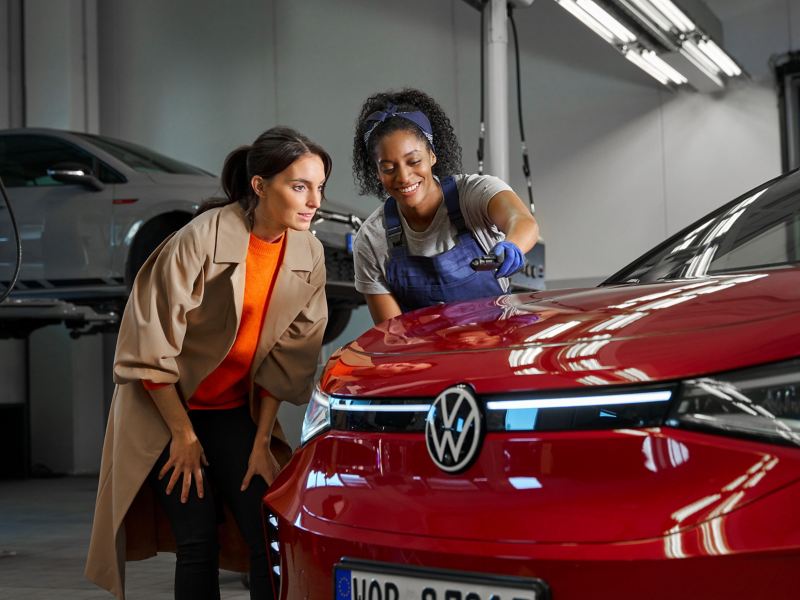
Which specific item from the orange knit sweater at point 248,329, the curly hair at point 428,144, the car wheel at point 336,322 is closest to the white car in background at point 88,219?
the car wheel at point 336,322

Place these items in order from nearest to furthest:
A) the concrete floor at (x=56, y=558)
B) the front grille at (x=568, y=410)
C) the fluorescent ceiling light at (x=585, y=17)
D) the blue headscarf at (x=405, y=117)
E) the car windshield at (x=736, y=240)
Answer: the front grille at (x=568, y=410), the car windshield at (x=736, y=240), the blue headscarf at (x=405, y=117), the concrete floor at (x=56, y=558), the fluorescent ceiling light at (x=585, y=17)

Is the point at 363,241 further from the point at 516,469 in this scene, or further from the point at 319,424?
the point at 516,469

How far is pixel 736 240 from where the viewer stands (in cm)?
209

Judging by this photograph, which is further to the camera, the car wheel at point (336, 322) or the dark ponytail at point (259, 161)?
the car wheel at point (336, 322)

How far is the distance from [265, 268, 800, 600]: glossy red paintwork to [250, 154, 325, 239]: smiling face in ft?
2.13

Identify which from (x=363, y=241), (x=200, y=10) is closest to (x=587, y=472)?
(x=363, y=241)

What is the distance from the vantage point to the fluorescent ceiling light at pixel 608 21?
5532 millimetres

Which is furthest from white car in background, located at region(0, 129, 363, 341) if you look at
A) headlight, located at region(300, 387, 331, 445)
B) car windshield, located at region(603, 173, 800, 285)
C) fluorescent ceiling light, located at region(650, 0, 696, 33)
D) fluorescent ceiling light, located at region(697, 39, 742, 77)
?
headlight, located at region(300, 387, 331, 445)

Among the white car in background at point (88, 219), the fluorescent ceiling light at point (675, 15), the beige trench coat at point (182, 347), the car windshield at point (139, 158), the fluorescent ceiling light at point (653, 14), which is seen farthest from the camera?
the car windshield at point (139, 158)

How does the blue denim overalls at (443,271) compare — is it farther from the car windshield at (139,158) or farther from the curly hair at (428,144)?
the car windshield at (139,158)

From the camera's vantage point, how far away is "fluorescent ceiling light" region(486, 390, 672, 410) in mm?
1238

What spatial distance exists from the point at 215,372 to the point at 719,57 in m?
5.74

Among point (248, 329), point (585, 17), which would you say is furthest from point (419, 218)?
point (585, 17)

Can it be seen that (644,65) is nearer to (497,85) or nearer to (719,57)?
A: (719,57)
